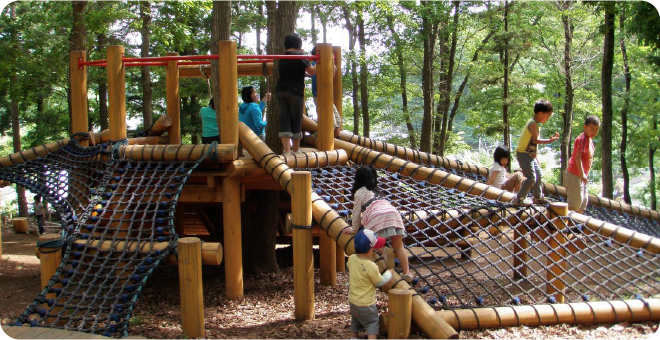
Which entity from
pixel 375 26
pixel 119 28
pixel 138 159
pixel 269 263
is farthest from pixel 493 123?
A: pixel 138 159

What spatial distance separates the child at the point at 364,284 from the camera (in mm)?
3762

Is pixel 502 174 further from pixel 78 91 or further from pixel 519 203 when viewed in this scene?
pixel 78 91

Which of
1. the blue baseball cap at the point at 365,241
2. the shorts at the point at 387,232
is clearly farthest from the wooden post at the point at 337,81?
the blue baseball cap at the point at 365,241

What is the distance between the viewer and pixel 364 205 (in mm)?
4309

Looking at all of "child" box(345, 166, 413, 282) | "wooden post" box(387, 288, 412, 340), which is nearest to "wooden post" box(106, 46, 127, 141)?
"child" box(345, 166, 413, 282)

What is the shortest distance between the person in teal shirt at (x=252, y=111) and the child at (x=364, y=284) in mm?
3087

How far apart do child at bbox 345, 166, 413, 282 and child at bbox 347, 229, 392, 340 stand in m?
0.35

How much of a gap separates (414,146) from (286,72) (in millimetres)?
16005

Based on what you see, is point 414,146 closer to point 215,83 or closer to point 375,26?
point 375,26

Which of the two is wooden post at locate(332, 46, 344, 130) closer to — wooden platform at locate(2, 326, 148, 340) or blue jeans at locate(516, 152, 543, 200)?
blue jeans at locate(516, 152, 543, 200)

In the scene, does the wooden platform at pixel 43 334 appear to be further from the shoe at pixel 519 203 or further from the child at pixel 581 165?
the child at pixel 581 165

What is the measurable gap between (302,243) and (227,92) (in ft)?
5.87

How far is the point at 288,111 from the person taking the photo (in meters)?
5.92

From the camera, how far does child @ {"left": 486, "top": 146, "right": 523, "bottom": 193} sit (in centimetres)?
669
